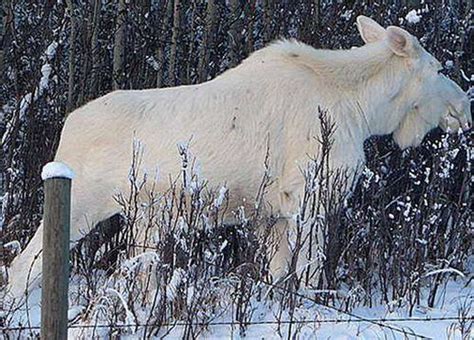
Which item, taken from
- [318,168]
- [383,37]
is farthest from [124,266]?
[383,37]

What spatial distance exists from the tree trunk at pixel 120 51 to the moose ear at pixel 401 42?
263cm

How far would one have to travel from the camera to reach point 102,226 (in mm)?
8164

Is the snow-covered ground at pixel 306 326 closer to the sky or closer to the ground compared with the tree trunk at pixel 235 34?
closer to the ground

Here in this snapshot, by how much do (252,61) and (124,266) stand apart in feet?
7.65

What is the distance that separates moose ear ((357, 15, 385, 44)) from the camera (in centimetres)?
784

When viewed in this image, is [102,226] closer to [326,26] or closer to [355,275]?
[355,275]

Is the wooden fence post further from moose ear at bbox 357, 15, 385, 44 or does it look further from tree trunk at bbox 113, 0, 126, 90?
tree trunk at bbox 113, 0, 126, 90

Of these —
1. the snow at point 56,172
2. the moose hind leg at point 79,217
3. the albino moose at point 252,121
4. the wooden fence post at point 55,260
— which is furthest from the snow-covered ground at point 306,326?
the snow at point 56,172

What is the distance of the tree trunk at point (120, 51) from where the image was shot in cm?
898

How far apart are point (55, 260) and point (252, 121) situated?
3.06 meters

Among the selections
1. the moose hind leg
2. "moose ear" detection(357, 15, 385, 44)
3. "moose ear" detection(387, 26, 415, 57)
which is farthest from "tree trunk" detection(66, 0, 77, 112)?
"moose ear" detection(387, 26, 415, 57)

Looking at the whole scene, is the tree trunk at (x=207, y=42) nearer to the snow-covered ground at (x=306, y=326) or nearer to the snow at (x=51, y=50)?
the snow at (x=51, y=50)

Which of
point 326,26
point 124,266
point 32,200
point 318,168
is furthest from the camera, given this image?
point 326,26

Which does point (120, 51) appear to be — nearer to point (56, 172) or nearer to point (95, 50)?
point (95, 50)
